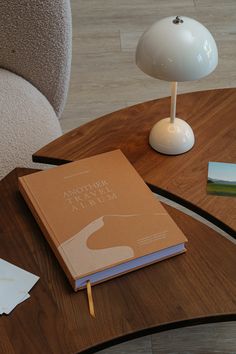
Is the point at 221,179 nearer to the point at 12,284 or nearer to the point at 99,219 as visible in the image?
the point at 99,219

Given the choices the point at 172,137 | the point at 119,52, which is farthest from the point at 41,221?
the point at 119,52

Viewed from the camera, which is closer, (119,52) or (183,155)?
(183,155)

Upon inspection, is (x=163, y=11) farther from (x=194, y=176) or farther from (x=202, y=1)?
(x=194, y=176)

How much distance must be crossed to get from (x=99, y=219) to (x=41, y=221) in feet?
0.29

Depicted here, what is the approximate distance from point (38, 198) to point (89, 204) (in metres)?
0.08

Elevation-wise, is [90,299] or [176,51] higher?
[176,51]

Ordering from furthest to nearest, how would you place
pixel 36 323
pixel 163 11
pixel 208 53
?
pixel 163 11
pixel 208 53
pixel 36 323

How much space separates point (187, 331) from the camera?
47.1 inches

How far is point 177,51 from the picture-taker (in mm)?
804

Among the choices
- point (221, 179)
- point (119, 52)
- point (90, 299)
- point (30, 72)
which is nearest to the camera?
point (90, 299)

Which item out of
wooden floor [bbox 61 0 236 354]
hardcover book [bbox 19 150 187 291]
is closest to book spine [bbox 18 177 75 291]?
hardcover book [bbox 19 150 187 291]

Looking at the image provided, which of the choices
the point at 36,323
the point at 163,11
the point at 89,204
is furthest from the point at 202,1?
the point at 36,323

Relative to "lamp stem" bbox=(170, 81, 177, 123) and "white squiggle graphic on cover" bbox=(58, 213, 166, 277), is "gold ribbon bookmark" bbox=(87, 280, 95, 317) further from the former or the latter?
"lamp stem" bbox=(170, 81, 177, 123)

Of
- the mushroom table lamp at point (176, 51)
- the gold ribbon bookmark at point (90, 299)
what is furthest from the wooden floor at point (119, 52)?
the gold ribbon bookmark at point (90, 299)
